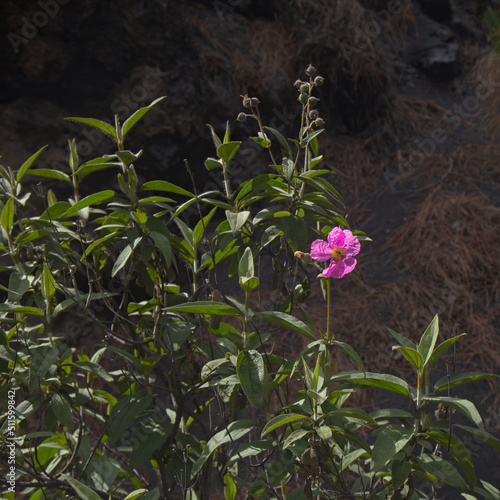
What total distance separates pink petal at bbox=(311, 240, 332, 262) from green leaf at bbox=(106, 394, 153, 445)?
1.80 feet

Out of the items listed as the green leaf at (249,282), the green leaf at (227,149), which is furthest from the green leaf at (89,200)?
the green leaf at (249,282)

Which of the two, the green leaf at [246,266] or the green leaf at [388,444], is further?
the green leaf at [246,266]

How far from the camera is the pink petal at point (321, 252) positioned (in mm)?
1021

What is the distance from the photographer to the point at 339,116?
380 centimetres

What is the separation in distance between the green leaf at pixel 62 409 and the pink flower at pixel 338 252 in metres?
0.65

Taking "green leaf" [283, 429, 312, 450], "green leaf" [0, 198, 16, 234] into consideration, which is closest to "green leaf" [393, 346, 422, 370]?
"green leaf" [283, 429, 312, 450]

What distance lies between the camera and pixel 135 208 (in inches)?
45.1

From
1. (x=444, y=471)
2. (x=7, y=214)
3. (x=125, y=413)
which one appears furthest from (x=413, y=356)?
(x=7, y=214)

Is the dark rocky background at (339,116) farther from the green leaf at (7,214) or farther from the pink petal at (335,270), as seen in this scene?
the green leaf at (7,214)

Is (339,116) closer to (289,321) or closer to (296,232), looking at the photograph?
(296,232)

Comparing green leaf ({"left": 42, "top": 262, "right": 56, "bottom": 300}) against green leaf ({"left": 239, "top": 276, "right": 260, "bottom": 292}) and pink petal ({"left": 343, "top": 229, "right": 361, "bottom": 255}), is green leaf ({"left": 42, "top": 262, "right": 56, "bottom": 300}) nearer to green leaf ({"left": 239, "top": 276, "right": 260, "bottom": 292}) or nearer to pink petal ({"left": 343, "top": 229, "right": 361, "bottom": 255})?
green leaf ({"left": 239, "top": 276, "right": 260, "bottom": 292})

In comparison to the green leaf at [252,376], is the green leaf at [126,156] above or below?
above

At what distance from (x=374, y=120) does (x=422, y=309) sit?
64.6 inches

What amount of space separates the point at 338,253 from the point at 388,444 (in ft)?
1.15
